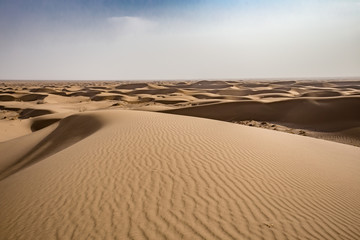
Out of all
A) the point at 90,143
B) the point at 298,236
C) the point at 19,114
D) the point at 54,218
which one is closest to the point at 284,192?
the point at 298,236

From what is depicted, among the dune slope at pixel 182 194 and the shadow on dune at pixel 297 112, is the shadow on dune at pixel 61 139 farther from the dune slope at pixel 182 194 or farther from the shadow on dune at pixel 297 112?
the shadow on dune at pixel 297 112

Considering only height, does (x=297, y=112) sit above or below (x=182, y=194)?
below

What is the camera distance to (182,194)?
3057mm

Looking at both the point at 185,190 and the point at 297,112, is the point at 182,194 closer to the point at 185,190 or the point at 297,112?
the point at 185,190

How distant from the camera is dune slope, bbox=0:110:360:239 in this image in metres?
2.48

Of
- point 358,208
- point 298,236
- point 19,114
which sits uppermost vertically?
point 298,236

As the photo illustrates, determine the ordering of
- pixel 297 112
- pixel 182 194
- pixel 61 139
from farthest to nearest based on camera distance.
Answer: pixel 297 112, pixel 61 139, pixel 182 194

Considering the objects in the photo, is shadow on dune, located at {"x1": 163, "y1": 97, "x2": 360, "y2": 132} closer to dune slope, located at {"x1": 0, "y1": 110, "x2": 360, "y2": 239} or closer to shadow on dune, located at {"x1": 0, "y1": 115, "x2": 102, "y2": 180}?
shadow on dune, located at {"x1": 0, "y1": 115, "x2": 102, "y2": 180}

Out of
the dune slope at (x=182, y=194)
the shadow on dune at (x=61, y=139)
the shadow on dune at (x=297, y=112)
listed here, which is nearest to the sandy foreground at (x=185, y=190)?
the dune slope at (x=182, y=194)

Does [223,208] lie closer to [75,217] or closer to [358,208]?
[75,217]

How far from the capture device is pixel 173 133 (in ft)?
20.6

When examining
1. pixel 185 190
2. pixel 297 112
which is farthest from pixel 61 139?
pixel 297 112

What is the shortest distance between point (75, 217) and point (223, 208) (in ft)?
6.10

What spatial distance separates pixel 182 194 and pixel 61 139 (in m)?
7.47
